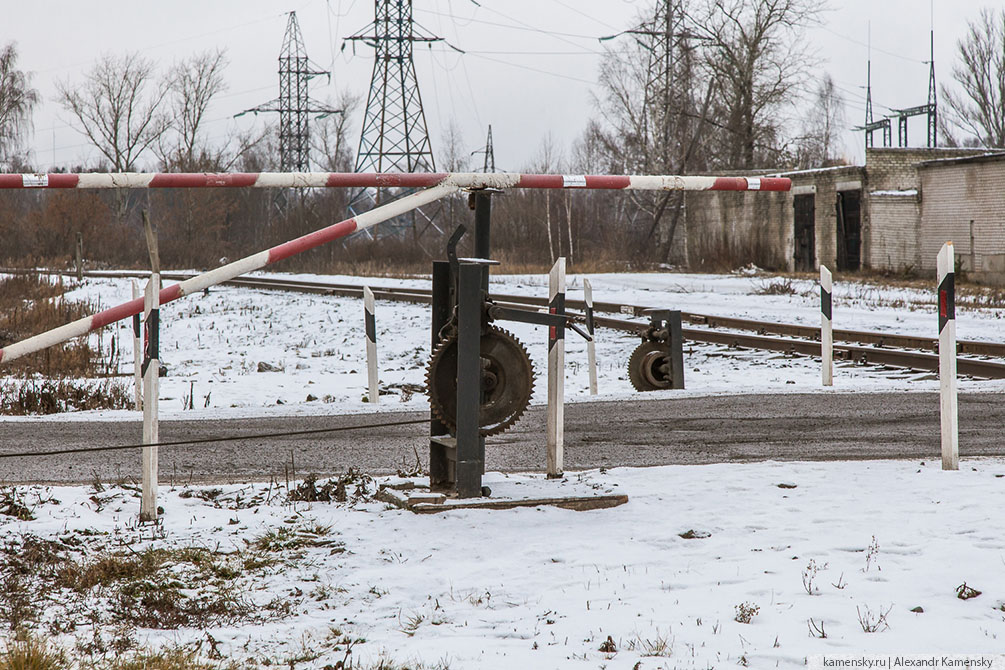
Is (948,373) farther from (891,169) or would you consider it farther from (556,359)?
(891,169)

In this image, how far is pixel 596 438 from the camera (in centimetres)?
806

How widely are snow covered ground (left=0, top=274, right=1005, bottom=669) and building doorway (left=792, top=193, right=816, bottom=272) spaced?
1254 inches

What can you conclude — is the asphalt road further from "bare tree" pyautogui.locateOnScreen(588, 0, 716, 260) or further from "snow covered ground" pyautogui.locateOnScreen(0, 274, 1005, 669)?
"bare tree" pyautogui.locateOnScreen(588, 0, 716, 260)

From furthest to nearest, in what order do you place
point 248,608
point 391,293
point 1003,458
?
1. point 391,293
2. point 1003,458
3. point 248,608

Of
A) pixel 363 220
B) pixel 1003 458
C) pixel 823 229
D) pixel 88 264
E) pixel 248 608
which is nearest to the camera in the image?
pixel 248 608

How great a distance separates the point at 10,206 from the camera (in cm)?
4828

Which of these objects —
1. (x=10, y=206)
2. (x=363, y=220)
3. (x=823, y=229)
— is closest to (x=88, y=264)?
(x=10, y=206)

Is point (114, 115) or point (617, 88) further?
point (114, 115)

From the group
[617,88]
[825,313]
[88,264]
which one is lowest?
[825,313]

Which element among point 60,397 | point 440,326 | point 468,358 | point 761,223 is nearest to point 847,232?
point 761,223

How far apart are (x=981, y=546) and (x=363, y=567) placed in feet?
9.55

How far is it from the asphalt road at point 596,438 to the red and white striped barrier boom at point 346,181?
205 centimetres

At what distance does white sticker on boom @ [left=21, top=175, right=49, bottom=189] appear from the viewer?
16.8 feet

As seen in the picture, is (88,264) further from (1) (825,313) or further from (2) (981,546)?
(2) (981,546)
